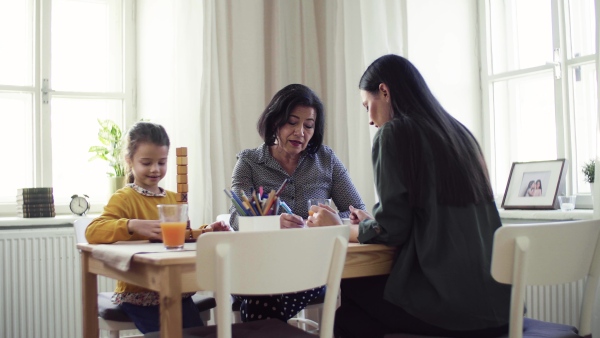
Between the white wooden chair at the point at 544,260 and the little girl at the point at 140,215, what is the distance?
2.50 feet

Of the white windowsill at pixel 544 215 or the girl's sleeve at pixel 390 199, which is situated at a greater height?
the girl's sleeve at pixel 390 199

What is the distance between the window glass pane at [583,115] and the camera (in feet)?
9.71

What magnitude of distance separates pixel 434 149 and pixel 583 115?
1608 mm

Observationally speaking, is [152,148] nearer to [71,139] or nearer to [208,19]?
[208,19]

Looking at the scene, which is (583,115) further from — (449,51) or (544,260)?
(544,260)

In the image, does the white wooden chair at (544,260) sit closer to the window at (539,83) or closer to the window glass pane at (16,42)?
the window at (539,83)

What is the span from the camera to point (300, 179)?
2.58m

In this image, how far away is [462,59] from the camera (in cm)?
350

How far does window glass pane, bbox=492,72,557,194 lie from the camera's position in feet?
10.4

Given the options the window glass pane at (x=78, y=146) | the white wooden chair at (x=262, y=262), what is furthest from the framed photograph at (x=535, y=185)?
the window glass pane at (x=78, y=146)

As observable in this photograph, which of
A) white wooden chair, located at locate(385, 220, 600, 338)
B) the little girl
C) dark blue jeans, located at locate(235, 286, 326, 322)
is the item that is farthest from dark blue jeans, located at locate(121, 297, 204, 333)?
white wooden chair, located at locate(385, 220, 600, 338)

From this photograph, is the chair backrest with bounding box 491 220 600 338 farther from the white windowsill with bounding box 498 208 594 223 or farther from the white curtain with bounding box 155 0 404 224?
the white curtain with bounding box 155 0 404 224

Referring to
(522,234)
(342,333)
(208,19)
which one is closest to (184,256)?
(342,333)

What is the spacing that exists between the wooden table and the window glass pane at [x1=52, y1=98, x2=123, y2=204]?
1.83 metres
